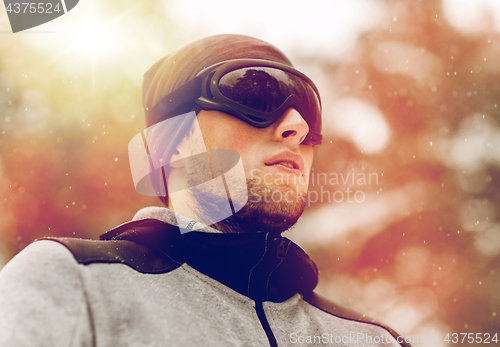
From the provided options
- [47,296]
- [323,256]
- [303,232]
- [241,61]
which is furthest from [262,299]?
[323,256]

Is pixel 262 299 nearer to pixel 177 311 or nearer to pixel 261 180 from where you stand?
pixel 177 311

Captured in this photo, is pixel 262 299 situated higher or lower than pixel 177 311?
lower

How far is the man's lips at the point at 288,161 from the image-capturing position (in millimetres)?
1566

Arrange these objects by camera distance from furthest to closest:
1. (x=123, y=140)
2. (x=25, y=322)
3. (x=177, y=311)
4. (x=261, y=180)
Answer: (x=123, y=140)
(x=261, y=180)
(x=177, y=311)
(x=25, y=322)

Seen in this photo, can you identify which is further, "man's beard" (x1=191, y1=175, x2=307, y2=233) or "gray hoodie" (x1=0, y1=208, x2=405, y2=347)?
"man's beard" (x1=191, y1=175, x2=307, y2=233)

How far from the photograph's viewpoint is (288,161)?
5.31ft

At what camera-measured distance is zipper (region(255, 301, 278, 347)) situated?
1271mm

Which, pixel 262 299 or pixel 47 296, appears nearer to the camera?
Result: pixel 47 296

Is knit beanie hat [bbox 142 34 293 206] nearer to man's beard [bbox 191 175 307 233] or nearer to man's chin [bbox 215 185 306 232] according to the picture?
man's beard [bbox 191 175 307 233]

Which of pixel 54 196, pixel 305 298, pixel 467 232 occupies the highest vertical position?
pixel 305 298

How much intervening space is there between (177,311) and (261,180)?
0.70 meters

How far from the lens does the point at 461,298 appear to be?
7.18 meters

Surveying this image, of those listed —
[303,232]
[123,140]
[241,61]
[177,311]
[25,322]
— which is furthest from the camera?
[303,232]

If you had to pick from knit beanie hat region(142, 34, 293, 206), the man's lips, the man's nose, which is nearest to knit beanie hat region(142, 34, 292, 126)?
knit beanie hat region(142, 34, 293, 206)
